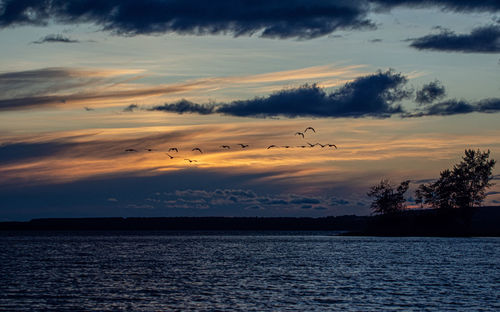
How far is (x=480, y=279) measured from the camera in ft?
203

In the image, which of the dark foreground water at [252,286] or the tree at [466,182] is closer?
the dark foreground water at [252,286]

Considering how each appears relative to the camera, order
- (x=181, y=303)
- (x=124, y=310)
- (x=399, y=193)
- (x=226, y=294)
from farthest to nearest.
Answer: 1. (x=399, y=193)
2. (x=226, y=294)
3. (x=181, y=303)
4. (x=124, y=310)

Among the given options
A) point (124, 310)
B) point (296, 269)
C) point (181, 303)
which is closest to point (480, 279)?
point (296, 269)

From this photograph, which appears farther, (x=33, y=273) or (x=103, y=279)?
(x=33, y=273)

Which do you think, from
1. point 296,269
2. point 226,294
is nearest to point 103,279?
point 226,294

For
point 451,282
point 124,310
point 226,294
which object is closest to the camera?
point 124,310

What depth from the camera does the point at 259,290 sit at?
2104 inches

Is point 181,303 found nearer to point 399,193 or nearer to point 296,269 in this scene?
point 296,269

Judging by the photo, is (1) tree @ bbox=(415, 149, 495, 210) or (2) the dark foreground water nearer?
(2) the dark foreground water

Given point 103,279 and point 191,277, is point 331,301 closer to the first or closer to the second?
point 191,277

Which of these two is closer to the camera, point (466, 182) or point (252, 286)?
point (252, 286)

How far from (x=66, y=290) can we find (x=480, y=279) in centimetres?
3888

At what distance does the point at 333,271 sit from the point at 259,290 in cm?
2026

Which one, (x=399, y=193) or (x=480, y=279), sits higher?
(x=399, y=193)
